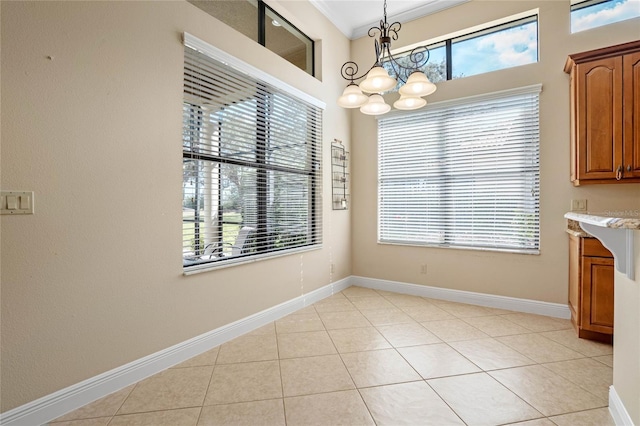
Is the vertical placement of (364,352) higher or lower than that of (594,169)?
lower

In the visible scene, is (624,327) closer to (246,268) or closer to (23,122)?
(246,268)

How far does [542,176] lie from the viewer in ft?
10.6

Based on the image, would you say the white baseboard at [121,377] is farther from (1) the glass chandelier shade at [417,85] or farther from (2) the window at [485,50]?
(2) the window at [485,50]

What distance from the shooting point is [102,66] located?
1890mm

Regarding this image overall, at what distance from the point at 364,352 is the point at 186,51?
268 cm

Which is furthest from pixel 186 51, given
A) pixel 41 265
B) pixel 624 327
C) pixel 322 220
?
pixel 624 327

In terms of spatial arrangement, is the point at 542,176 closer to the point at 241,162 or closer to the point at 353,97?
the point at 353,97

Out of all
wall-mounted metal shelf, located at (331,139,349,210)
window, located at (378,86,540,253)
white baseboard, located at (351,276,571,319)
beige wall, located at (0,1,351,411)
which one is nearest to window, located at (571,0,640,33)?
window, located at (378,86,540,253)

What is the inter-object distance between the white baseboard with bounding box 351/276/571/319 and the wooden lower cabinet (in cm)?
50

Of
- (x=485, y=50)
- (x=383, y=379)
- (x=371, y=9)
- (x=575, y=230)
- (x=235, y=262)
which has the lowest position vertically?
(x=383, y=379)

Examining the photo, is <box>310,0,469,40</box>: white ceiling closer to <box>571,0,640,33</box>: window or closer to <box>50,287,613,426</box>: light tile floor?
<box>571,0,640,33</box>: window

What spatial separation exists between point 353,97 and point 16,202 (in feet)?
6.87

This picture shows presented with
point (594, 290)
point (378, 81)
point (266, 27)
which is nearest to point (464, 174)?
point (594, 290)

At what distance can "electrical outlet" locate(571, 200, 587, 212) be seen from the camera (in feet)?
9.84
